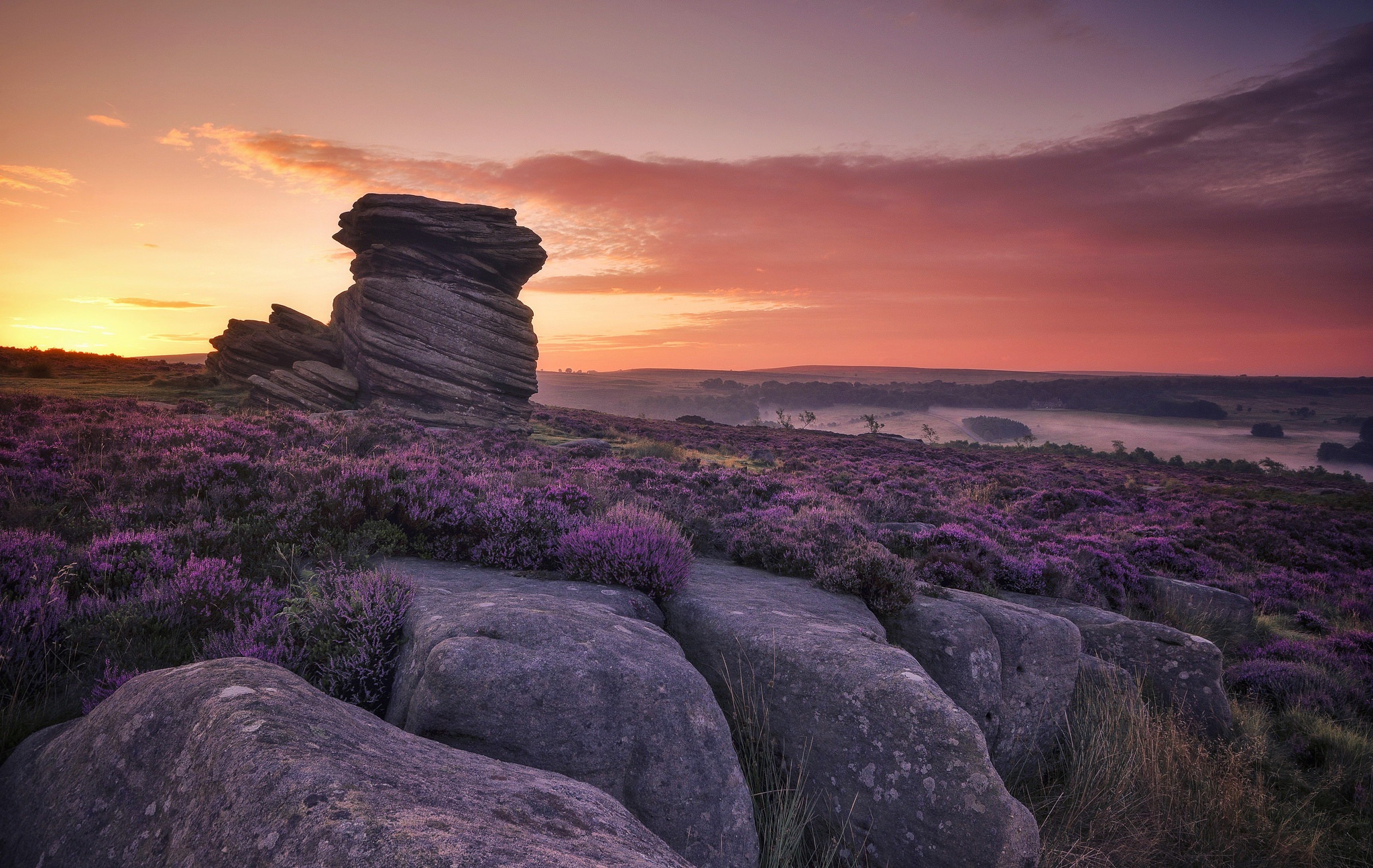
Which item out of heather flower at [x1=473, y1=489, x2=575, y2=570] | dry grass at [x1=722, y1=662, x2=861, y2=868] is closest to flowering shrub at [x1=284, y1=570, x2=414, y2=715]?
heather flower at [x1=473, y1=489, x2=575, y2=570]

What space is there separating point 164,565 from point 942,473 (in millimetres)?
28695

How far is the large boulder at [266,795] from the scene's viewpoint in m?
1.73

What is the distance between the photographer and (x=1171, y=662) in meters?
7.36

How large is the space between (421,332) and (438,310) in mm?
1505

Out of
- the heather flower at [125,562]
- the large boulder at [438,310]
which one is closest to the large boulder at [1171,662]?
the heather flower at [125,562]

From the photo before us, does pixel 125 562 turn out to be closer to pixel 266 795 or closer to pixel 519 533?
pixel 519 533

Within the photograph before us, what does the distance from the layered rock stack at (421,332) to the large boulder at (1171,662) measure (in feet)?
85.2

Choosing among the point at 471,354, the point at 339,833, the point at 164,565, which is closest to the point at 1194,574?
the point at 339,833

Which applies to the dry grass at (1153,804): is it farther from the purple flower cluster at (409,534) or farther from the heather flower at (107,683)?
the heather flower at (107,683)

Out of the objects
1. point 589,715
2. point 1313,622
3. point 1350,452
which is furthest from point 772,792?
point 1350,452

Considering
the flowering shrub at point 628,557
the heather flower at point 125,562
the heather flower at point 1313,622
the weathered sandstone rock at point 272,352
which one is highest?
the weathered sandstone rock at point 272,352

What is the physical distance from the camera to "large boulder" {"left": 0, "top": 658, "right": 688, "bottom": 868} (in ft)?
5.69

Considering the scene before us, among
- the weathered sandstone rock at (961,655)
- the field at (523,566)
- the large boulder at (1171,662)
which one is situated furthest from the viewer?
the large boulder at (1171,662)

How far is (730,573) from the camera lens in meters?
7.67
